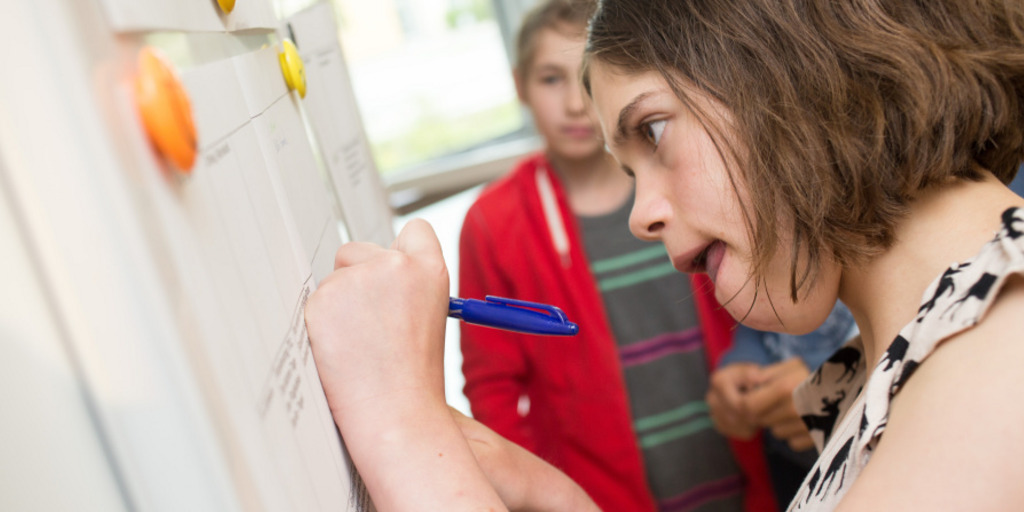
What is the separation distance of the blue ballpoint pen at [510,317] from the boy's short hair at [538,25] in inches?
34.4

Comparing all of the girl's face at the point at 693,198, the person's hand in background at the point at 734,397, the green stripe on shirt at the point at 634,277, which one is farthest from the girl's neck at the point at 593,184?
the girl's face at the point at 693,198

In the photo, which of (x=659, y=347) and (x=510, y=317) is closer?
(x=510, y=317)

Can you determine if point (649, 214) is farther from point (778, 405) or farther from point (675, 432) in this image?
point (675, 432)

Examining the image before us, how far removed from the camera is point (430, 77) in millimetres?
2203

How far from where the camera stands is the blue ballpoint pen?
52cm

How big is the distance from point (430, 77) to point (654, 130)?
1693 millimetres

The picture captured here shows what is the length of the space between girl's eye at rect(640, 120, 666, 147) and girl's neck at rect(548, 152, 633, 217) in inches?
28.3

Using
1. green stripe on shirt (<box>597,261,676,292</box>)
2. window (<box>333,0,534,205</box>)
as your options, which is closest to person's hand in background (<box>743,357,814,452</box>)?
green stripe on shirt (<box>597,261,676,292</box>)

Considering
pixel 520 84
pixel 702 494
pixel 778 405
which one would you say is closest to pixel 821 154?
pixel 778 405

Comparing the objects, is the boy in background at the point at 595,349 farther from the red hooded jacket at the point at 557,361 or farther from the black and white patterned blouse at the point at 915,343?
the black and white patterned blouse at the point at 915,343

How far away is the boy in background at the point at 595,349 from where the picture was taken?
123 cm

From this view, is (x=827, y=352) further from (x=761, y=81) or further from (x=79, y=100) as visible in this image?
(x=79, y=100)

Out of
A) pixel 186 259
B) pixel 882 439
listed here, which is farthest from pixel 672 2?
pixel 186 259

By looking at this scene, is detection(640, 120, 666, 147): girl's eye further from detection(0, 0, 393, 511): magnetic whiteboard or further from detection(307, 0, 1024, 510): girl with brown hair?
detection(0, 0, 393, 511): magnetic whiteboard
